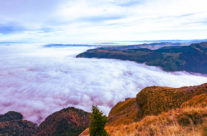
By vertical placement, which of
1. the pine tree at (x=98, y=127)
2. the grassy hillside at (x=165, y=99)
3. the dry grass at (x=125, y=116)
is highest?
the pine tree at (x=98, y=127)

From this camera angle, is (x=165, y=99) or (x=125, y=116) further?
(x=125, y=116)

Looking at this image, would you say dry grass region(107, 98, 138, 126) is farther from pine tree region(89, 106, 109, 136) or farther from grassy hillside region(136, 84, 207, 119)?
pine tree region(89, 106, 109, 136)

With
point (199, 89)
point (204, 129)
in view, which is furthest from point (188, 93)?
point (204, 129)

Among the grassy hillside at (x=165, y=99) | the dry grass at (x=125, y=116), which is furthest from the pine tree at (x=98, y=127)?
the dry grass at (x=125, y=116)

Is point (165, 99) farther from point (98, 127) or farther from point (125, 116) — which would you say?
point (98, 127)

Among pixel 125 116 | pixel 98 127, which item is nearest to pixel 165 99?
pixel 125 116

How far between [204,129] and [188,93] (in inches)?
863

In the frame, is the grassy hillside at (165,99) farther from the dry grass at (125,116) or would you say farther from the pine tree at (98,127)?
the pine tree at (98,127)

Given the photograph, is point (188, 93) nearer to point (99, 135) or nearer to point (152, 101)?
point (152, 101)

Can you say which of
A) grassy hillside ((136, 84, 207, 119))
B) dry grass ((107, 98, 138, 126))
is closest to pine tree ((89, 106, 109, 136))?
grassy hillside ((136, 84, 207, 119))

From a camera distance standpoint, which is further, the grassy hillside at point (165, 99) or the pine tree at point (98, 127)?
the grassy hillside at point (165, 99)

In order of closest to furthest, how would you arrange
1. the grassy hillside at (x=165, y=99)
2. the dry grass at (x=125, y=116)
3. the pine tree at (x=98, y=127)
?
1. the pine tree at (x=98, y=127)
2. the grassy hillside at (x=165, y=99)
3. the dry grass at (x=125, y=116)

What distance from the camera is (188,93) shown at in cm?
2655

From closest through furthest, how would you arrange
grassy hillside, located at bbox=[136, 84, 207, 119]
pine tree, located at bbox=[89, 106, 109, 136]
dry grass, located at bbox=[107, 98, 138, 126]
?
1. pine tree, located at bbox=[89, 106, 109, 136]
2. grassy hillside, located at bbox=[136, 84, 207, 119]
3. dry grass, located at bbox=[107, 98, 138, 126]
